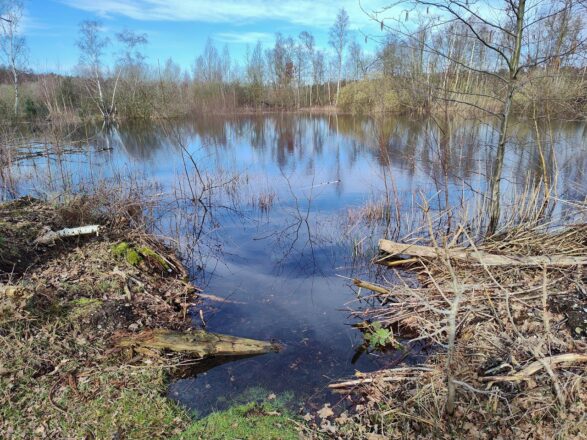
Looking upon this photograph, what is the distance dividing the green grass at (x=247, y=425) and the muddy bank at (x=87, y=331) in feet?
0.62

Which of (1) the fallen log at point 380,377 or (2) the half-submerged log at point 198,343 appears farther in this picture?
(2) the half-submerged log at point 198,343

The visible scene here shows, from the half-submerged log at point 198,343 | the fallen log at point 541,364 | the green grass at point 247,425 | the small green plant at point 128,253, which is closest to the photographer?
the fallen log at point 541,364

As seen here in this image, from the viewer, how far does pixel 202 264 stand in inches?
285

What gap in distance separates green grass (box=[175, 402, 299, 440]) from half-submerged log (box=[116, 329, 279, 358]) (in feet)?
2.86

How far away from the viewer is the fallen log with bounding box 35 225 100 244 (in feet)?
19.4

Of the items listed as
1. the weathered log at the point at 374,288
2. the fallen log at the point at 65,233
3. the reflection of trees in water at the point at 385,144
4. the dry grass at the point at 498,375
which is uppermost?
the reflection of trees in water at the point at 385,144

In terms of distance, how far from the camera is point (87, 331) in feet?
14.2

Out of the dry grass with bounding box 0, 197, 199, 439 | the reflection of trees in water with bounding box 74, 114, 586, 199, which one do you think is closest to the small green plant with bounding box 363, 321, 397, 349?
the dry grass with bounding box 0, 197, 199, 439

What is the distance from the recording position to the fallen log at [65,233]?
5.91 meters

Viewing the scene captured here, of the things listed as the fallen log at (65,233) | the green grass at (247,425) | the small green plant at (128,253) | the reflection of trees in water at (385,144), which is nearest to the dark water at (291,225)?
the reflection of trees in water at (385,144)

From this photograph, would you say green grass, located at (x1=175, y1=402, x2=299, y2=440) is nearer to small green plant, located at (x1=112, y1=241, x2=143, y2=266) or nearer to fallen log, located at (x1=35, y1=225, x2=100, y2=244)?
small green plant, located at (x1=112, y1=241, x2=143, y2=266)

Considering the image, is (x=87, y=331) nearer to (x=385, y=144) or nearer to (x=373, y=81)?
(x=385, y=144)

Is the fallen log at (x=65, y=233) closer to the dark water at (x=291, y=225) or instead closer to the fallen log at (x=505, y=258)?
the dark water at (x=291, y=225)

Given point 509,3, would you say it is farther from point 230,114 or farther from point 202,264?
point 230,114
